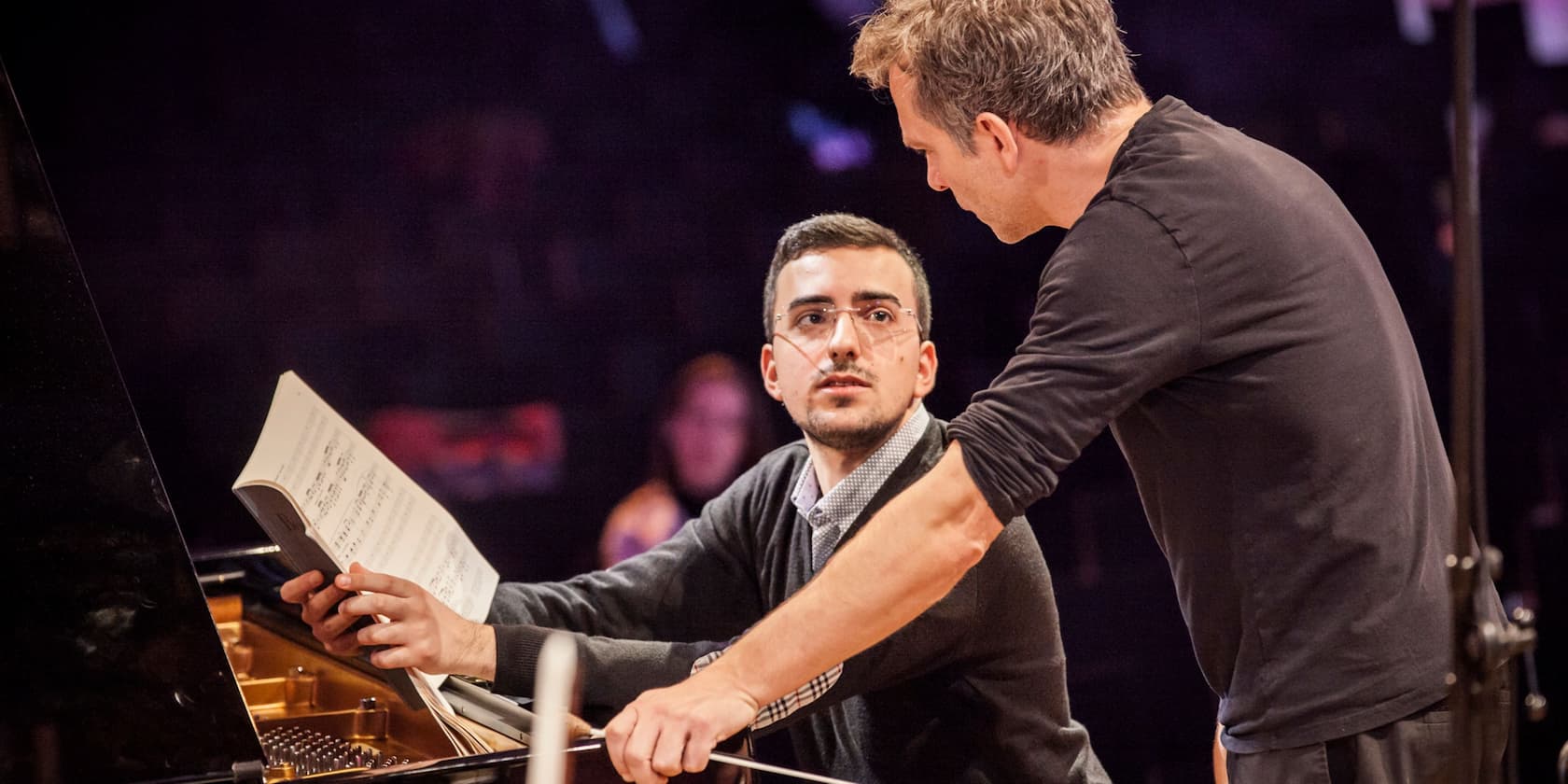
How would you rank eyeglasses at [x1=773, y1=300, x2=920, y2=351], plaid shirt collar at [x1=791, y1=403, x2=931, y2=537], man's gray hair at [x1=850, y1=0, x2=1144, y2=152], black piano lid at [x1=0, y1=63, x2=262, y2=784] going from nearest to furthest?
1. black piano lid at [x1=0, y1=63, x2=262, y2=784]
2. man's gray hair at [x1=850, y1=0, x2=1144, y2=152]
3. plaid shirt collar at [x1=791, y1=403, x2=931, y2=537]
4. eyeglasses at [x1=773, y1=300, x2=920, y2=351]

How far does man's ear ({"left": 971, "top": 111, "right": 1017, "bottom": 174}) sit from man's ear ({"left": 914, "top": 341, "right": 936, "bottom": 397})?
2.29 feet

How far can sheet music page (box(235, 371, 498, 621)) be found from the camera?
66.6 inches

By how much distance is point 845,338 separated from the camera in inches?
88.5

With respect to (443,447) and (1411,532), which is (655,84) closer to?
(443,447)

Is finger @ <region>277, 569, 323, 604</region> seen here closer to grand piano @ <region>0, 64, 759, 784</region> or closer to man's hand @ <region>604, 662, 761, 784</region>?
grand piano @ <region>0, 64, 759, 784</region>

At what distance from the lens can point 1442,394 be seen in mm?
3873

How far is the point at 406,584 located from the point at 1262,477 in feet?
3.43

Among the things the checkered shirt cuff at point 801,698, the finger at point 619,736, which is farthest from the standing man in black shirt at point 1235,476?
the checkered shirt cuff at point 801,698

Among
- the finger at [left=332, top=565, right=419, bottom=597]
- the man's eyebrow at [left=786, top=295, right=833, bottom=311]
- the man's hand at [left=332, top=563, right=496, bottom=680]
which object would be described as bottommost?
the man's hand at [left=332, top=563, right=496, bottom=680]

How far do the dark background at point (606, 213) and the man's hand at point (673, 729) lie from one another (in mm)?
2434

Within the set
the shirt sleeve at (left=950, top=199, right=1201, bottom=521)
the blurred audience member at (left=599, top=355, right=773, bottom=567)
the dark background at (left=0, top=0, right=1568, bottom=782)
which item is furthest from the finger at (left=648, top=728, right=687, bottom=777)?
the blurred audience member at (left=599, top=355, right=773, bottom=567)

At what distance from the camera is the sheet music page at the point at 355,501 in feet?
5.55

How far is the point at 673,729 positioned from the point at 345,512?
65 centimetres

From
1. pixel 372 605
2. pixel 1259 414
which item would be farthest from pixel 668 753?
pixel 1259 414
